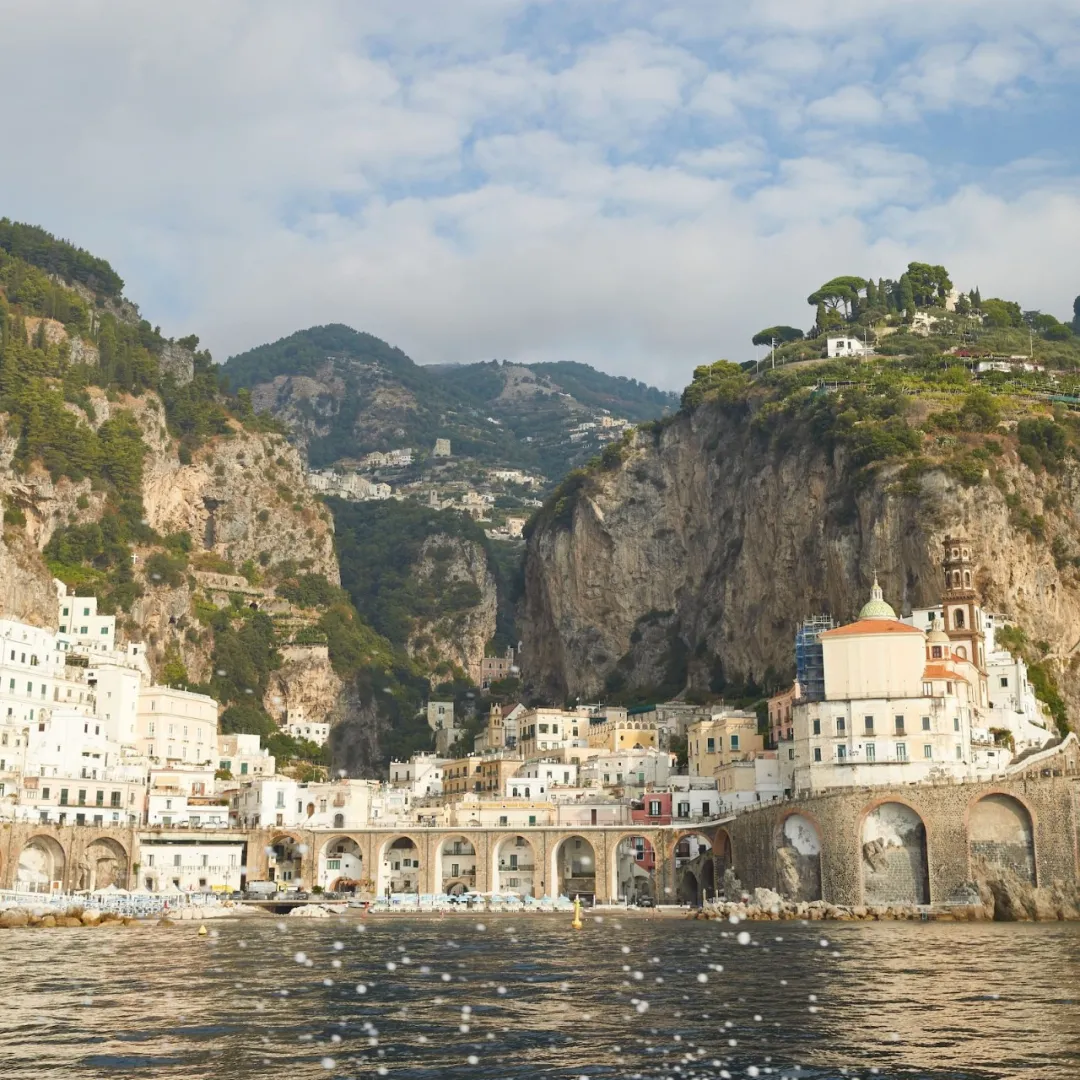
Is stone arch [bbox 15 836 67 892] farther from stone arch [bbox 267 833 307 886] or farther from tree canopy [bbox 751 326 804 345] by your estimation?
tree canopy [bbox 751 326 804 345]

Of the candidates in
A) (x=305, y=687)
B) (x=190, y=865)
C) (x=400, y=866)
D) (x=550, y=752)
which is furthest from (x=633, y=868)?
(x=305, y=687)

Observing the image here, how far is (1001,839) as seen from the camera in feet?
282

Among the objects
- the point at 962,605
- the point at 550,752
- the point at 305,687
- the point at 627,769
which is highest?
the point at 305,687

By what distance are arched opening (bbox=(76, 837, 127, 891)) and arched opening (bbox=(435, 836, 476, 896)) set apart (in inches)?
905

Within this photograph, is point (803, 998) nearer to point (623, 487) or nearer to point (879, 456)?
point (879, 456)

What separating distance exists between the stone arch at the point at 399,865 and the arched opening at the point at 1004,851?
143 ft

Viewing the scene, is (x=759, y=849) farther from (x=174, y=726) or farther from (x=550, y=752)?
(x=174, y=726)

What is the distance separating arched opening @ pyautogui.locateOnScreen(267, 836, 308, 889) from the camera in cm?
11788

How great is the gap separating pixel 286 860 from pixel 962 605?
51.8m

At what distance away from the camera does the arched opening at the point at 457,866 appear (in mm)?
119400

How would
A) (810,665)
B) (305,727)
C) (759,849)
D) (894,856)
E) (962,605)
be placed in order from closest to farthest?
(894,856), (759,849), (810,665), (962,605), (305,727)

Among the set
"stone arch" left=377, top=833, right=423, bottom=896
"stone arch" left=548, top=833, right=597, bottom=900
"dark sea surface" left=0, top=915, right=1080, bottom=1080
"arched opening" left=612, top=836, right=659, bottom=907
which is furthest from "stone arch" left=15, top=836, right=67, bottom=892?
"arched opening" left=612, top=836, right=659, bottom=907

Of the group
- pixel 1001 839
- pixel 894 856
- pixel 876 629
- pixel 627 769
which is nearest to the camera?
pixel 1001 839

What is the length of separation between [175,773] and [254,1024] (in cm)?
8266
